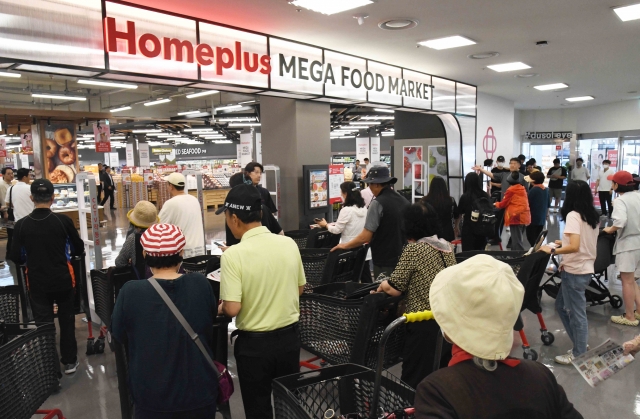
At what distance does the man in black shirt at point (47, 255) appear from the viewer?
3828 millimetres

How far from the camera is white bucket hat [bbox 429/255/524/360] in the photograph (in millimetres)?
1175

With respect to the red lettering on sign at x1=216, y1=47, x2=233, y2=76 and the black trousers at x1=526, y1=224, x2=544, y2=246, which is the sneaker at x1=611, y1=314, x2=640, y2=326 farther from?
the red lettering on sign at x1=216, y1=47, x2=233, y2=76

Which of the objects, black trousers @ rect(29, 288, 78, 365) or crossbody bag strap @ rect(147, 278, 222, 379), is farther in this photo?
black trousers @ rect(29, 288, 78, 365)

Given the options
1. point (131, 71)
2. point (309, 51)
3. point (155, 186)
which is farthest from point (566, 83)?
point (155, 186)

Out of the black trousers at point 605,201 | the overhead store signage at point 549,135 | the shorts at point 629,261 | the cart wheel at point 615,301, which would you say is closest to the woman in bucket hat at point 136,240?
the shorts at point 629,261

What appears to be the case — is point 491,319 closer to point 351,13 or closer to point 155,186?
point 351,13

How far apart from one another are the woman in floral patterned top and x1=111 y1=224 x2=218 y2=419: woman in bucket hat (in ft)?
3.61

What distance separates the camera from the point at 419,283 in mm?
2629

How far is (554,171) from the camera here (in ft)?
46.9

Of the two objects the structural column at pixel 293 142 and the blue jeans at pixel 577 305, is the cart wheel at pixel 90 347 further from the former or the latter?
the blue jeans at pixel 577 305

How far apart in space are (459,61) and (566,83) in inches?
179

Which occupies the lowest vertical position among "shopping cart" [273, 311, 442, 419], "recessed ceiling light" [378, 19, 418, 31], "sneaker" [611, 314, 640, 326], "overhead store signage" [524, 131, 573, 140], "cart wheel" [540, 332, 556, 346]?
"sneaker" [611, 314, 640, 326]

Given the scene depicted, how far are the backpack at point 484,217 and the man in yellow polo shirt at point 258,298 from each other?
14.1ft

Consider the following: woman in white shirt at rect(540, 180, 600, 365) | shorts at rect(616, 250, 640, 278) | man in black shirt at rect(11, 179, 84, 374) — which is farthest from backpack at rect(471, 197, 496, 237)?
man in black shirt at rect(11, 179, 84, 374)
